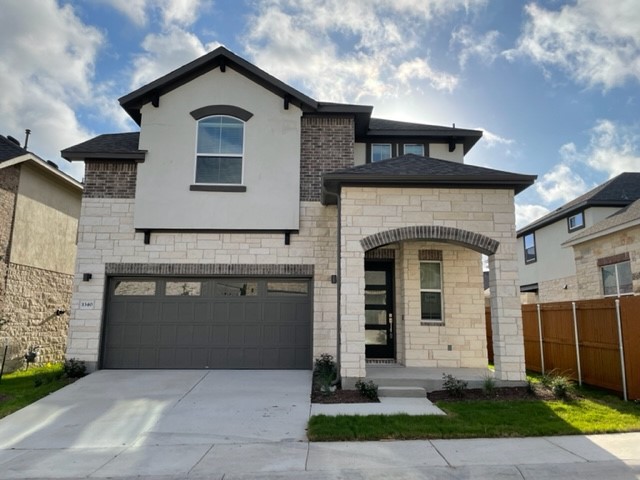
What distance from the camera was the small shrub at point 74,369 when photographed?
934 cm

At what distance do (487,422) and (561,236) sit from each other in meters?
16.1

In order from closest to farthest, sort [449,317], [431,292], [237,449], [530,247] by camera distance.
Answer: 1. [237,449]
2. [449,317]
3. [431,292]
4. [530,247]

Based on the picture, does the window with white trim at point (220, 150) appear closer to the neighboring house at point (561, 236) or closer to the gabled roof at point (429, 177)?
the gabled roof at point (429, 177)

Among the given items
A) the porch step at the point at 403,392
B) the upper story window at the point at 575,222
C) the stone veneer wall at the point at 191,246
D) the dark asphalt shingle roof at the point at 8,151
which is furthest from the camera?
the upper story window at the point at 575,222

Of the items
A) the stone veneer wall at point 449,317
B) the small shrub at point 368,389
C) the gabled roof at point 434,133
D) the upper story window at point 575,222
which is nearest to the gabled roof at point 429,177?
the stone veneer wall at point 449,317

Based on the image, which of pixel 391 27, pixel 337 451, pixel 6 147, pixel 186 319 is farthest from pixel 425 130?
pixel 6 147

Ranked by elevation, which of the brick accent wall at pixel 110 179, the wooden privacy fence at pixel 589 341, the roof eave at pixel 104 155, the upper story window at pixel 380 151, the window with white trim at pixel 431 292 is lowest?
the wooden privacy fence at pixel 589 341

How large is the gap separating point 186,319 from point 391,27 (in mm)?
8347

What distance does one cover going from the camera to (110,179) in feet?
34.7

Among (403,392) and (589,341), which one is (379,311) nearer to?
(403,392)

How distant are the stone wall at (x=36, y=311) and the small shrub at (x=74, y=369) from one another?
8.72 ft

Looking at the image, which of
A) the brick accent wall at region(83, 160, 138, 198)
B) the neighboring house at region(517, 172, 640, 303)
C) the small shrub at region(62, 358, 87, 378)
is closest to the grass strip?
the small shrub at region(62, 358, 87, 378)

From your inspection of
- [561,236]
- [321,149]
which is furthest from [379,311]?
[561,236]

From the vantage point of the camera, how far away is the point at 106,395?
793 centimetres
